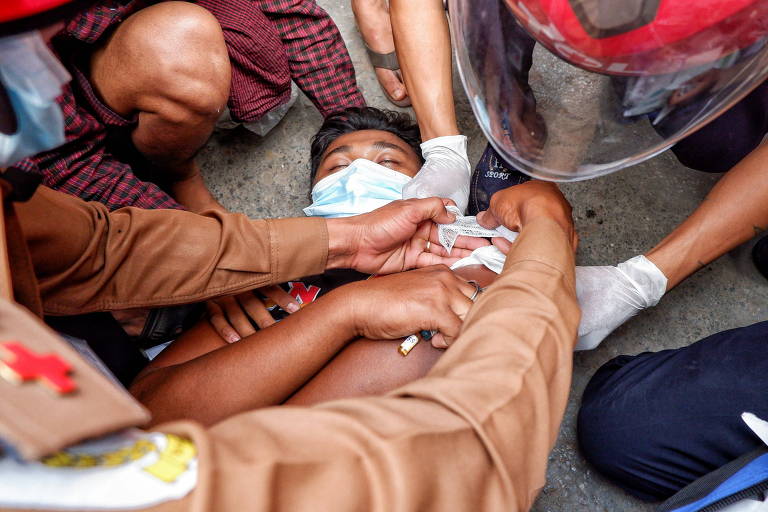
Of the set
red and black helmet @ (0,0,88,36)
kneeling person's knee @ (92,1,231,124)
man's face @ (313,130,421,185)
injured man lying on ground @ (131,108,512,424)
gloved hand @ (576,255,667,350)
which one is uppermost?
red and black helmet @ (0,0,88,36)

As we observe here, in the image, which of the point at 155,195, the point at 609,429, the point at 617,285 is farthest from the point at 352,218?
the point at 609,429

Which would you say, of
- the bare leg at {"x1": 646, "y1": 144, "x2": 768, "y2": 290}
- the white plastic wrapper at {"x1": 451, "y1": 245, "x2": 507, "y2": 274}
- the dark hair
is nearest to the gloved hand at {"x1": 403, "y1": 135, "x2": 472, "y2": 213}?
the dark hair

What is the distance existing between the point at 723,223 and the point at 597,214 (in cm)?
53

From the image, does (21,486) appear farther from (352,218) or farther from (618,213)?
(618,213)

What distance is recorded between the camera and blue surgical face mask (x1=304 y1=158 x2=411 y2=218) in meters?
1.71

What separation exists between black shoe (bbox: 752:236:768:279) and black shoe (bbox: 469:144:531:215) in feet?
2.68

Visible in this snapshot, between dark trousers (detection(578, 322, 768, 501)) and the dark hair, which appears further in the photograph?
the dark hair

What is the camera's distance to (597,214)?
208 centimetres

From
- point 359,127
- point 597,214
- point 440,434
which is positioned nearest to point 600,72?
point 440,434

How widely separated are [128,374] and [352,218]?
684 millimetres

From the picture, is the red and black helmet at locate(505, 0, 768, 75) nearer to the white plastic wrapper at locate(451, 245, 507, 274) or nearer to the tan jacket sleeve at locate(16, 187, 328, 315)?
the white plastic wrapper at locate(451, 245, 507, 274)

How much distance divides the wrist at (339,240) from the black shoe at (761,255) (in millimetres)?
1353

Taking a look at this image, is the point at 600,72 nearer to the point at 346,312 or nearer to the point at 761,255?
the point at 346,312

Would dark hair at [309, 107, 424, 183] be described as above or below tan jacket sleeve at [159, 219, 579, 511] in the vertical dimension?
below
